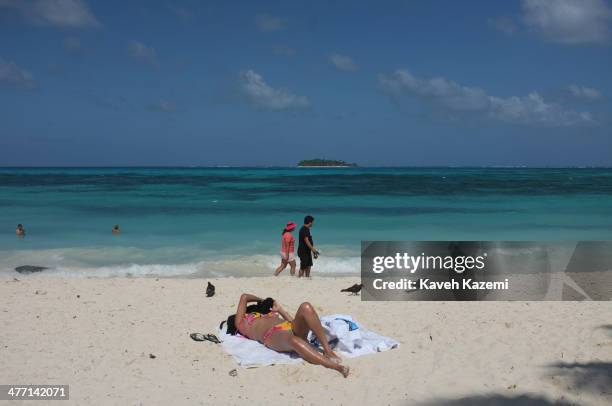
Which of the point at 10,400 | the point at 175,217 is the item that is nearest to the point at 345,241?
the point at 175,217

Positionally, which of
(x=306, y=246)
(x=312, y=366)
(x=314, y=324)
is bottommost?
(x=312, y=366)

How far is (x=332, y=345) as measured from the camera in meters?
6.38

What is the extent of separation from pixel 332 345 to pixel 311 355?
2.04 feet

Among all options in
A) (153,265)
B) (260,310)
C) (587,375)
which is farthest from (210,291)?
(587,375)

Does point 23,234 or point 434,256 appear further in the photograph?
point 23,234

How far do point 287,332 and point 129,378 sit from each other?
5.78 feet

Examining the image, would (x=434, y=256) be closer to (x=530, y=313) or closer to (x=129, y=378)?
(x=530, y=313)

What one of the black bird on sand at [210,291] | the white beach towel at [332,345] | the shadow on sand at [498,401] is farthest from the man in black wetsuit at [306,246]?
the shadow on sand at [498,401]

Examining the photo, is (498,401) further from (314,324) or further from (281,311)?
(281,311)

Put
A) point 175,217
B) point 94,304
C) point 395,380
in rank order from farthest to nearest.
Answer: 1. point 175,217
2. point 94,304
3. point 395,380

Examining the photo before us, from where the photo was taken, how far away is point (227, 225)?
22.2 m

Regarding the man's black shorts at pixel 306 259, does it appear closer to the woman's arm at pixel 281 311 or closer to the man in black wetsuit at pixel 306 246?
the man in black wetsuit at pixel 306 246

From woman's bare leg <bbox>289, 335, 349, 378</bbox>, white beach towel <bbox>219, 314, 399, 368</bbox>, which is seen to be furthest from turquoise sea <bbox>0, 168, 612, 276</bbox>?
woman's bare leg <bbox>289, 335, 349, 378</bbox>

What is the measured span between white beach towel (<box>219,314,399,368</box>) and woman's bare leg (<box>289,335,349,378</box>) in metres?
0.15
